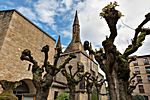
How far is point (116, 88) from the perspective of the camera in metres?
5.96

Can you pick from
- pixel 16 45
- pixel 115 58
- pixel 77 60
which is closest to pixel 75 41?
pixel 77 60

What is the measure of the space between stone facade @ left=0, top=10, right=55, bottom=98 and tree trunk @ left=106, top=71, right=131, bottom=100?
34.8ft

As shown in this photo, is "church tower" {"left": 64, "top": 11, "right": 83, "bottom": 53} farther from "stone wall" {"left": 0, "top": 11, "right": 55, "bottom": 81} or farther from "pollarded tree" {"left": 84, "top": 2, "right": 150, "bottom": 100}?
"pollarded tree" {"left": 84, "top": 2, "right": 150, "bottom": 100}

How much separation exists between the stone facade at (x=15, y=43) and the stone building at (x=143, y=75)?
30.0 metres

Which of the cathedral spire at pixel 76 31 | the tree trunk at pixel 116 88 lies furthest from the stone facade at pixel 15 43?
the cathedral spire at pixel 76 31

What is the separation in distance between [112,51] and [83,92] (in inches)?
746

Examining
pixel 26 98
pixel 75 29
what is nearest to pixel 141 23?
pixel 26 98

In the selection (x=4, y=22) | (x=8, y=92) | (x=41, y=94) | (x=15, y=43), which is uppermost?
(x=4, y=22)

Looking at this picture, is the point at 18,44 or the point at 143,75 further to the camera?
the point at 143,75

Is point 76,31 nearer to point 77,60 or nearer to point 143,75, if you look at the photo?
point 77,60

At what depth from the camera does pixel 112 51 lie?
663cm

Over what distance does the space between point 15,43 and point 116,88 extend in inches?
497

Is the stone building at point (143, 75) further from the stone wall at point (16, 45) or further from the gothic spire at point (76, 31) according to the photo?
the stone wall at point (16, 45)

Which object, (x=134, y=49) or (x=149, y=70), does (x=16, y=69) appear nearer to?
(x=134, y=49)
